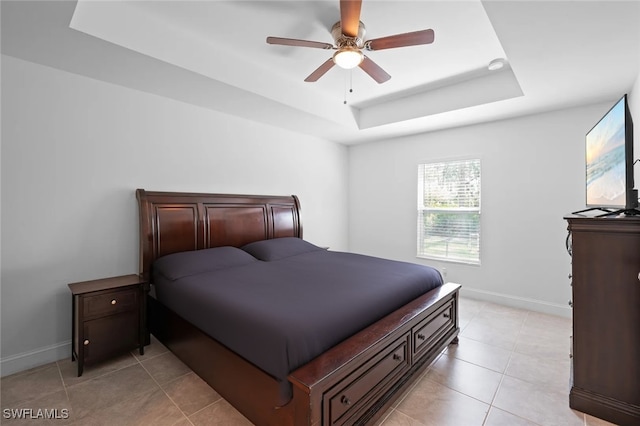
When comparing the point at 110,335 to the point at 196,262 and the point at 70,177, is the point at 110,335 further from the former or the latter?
the point at 70,177

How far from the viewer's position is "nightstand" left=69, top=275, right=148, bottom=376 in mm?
2262

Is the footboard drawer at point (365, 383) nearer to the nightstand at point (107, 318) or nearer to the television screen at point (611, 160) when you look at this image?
the television screen at point (611, 160)

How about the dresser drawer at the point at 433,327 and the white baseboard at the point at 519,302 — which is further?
the white baseboard at the point at 519,302

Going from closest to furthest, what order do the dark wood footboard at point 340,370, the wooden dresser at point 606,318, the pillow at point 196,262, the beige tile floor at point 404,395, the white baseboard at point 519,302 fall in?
the dark wood footboard at point 340,370, the wooden dresser at point 606,318, the beige tile floor at point 404,395, the pillow at point 196,262, the white baseboard at point 519,302

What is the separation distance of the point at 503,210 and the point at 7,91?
519cm

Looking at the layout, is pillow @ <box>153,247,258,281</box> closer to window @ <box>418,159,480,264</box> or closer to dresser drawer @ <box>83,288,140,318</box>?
dresser drawer @ <box>83,288,140,318</box>

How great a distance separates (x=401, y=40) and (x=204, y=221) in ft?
8.53

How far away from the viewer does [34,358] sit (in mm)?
2387

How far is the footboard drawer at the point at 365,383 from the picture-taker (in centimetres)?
147

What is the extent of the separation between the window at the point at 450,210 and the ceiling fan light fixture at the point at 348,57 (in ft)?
8.91

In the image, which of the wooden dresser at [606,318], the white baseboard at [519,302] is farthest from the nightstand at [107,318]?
the white baseboard at [519,302]

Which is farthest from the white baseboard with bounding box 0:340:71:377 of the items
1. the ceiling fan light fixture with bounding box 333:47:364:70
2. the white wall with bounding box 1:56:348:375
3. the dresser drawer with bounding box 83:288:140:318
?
the ceiling fan light fixture with bounding box 333:47:364:70

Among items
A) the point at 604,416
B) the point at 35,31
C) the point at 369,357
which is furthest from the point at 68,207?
the point at 604,416

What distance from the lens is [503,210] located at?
12.7ft
